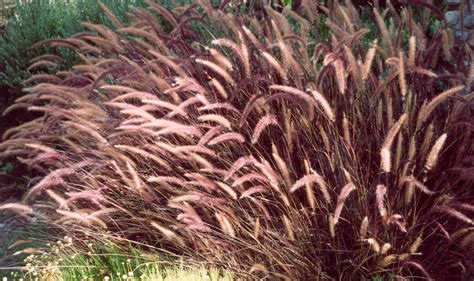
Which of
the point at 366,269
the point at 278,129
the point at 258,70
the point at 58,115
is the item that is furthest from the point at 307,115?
the point at 58,115

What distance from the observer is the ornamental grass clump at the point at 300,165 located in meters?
3.70

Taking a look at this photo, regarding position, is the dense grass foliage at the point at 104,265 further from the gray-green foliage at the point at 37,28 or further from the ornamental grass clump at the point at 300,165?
the gray-green foliage at the point at 37,28

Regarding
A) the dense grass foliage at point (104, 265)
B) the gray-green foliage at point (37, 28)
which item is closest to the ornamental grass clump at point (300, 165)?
the dense grass foliage at point (104, 265)

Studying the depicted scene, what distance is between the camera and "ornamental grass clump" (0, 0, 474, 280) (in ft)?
12.1

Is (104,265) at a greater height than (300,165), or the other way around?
(300,165)

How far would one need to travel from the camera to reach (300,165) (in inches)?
161

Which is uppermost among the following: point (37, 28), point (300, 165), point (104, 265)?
point (37, 28)

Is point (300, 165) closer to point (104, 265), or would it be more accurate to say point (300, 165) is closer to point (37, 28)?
point (104, 265)

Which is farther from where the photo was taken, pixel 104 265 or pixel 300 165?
pixel 104 265

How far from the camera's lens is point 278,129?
4.12 meters

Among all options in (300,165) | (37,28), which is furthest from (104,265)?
(37,28)

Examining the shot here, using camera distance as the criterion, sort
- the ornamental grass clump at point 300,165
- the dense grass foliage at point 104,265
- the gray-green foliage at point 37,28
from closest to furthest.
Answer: the ornamental grass clump at point 300,165 < the dense grass foliage at point 104,265 < the gray-green foliage at point 37,28

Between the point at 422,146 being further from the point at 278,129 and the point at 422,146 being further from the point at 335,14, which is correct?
the point at 335,14

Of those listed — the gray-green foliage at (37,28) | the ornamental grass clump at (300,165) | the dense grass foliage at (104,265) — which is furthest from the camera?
the gray-green foliage at (37,28)
